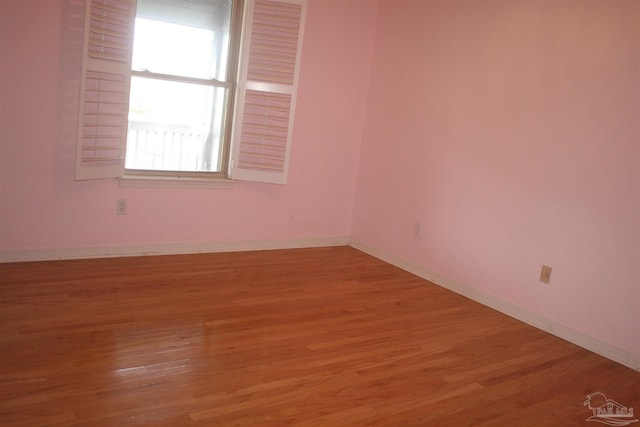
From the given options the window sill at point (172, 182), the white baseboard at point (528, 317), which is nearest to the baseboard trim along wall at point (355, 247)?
the white baseboard at point (528, 317)

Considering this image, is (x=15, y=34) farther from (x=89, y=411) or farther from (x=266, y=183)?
(x=89, y=411)

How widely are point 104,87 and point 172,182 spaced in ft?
2.81

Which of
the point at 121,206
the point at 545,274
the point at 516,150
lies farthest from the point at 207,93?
the point at 545,274

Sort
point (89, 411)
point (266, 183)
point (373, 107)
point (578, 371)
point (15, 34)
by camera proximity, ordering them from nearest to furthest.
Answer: point (89, 411), point (578, 371), point (15, 34), point (266, 183), point (373, 107)

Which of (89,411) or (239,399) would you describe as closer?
(89,411)

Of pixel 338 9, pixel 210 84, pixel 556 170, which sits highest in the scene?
pixel 338 9

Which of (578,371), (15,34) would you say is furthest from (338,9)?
(578,371)

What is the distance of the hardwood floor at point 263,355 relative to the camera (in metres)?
2.36

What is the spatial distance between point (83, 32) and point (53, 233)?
130 cm

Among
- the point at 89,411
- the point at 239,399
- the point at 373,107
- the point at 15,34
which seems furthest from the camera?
the point at 373,107

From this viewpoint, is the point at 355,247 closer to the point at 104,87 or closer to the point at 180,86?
the point at 180,86

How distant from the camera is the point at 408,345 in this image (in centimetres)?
322

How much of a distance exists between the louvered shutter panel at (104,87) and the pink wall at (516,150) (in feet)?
6.92

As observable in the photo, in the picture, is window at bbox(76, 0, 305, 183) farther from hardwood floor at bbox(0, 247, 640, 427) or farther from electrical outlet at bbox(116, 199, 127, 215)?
hardwood floor at bbox(0, 247, 640, 427)
